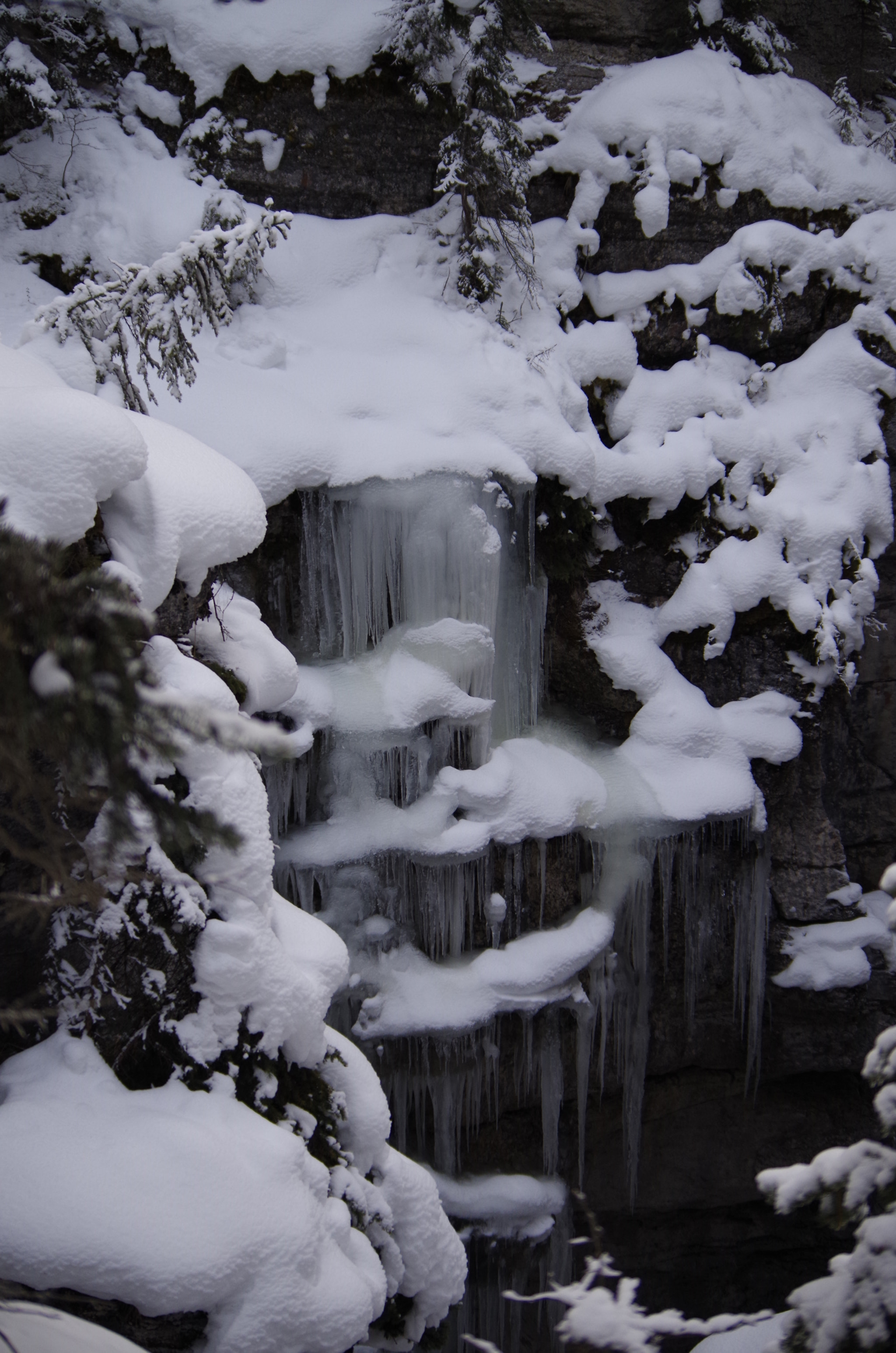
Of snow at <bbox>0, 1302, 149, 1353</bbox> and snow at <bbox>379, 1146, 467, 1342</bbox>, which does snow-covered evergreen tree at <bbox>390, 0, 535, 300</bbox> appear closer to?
snow at <bbox>379, 1146, 467, 1342</bbox>

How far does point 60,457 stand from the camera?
9.04 feet

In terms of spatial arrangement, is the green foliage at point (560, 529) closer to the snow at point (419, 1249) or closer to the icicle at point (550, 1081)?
the icicle at point (550, 1081)

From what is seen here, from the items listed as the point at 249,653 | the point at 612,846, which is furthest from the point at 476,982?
the point at 249,653

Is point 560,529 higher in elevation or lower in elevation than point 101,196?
lower

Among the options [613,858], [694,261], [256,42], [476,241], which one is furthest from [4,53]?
[613,858]

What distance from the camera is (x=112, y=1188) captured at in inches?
102

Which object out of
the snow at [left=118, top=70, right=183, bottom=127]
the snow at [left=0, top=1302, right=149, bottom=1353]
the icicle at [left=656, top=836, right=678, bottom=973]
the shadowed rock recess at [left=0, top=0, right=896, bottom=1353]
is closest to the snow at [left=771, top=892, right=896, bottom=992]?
the shadowed rock recess at [left=0, top=0, right=896, bottom=1353]

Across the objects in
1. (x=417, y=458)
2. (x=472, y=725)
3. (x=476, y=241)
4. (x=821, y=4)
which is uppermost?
(x=821, y=4)

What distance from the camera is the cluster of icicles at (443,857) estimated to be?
17.3 feet

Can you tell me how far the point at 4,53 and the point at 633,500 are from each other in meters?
4.26

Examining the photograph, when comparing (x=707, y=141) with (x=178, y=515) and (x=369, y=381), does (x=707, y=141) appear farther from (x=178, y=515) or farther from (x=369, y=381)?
(x=178, y=515)

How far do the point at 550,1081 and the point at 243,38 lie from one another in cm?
658

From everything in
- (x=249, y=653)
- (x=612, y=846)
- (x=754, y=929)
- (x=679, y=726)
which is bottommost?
(x=754, y=929)

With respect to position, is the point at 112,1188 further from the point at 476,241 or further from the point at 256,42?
the point at 256,42
